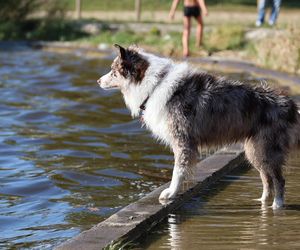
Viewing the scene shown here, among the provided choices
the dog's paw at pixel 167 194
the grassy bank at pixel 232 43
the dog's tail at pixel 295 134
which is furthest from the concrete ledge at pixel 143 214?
the grassy bank at pixel 232 43

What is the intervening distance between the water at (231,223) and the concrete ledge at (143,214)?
Result: 9 cm

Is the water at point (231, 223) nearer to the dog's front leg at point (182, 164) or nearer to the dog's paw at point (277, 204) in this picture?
the dog's paw at point (277, 204)

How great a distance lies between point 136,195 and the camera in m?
8.67

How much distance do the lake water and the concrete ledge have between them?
1.73ft

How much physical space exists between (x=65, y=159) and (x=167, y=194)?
3465mm

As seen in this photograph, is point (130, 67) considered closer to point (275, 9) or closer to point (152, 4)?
point (275, 9)

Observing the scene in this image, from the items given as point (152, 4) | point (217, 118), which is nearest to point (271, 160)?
point (217, 118)

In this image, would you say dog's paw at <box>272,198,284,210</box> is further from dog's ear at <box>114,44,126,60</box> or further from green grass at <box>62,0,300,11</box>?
green grass at <box>62,0,300,11</box>

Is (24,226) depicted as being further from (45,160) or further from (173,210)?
(45,160)

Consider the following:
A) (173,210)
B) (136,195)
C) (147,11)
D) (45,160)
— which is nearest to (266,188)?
(173,210)

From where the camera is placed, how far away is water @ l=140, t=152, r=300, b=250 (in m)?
6.26

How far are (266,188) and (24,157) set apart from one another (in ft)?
13.6

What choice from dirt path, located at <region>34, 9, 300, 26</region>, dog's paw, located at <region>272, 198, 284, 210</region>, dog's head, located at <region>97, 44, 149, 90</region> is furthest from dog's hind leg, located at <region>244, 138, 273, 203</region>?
dirt path, located at <region>34, 9, 300, 26</region>

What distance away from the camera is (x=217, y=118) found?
7535mm
